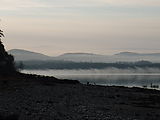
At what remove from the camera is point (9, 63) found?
8069 cm


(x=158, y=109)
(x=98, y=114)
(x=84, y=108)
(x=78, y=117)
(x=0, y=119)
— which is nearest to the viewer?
(x=0, y=119)

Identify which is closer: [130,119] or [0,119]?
[0,119]

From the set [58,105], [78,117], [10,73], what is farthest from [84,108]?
[10,73]

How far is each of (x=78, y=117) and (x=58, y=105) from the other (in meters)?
7.46

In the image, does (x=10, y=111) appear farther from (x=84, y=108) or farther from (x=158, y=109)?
(x=158, y=109)

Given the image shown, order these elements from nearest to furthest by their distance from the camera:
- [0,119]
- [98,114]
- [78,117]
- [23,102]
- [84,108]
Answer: [0,119] < [78,117] < [98,114] < [84,108] < [23,102]

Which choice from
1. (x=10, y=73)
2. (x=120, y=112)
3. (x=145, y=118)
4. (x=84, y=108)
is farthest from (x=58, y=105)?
(x=10, y=73)

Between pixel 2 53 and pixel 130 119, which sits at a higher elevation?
pixel 2 53

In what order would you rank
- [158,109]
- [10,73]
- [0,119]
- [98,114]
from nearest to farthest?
[0,119] < [98,114] < [158,109] < [10,73]

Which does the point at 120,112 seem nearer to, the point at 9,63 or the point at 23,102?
the point at 23,102

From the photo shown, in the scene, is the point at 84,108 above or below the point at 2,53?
below

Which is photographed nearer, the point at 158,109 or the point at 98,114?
the point at 98,114

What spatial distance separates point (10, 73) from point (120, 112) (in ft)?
141

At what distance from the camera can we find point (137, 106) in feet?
147
